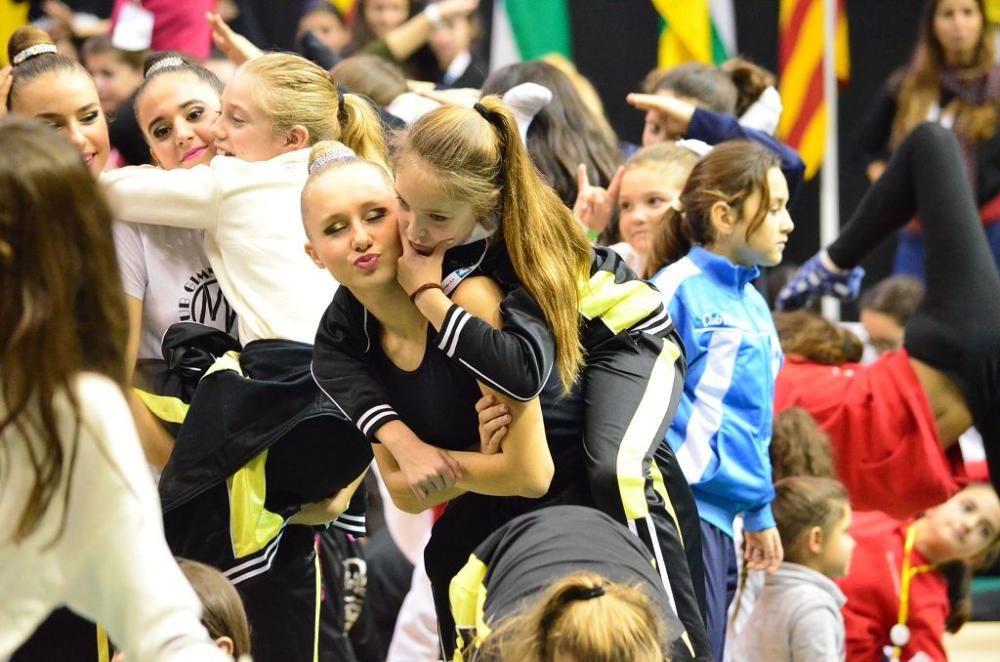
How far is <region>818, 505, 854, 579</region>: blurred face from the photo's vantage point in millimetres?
3732

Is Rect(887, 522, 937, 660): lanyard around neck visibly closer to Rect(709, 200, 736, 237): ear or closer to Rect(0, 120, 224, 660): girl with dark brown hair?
Rect(709, 200, 736, 237): ear

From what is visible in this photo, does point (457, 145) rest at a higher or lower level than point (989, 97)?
higher

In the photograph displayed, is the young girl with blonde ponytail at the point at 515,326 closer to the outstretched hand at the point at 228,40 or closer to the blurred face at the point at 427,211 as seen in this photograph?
the blurred face at the point at 427,211

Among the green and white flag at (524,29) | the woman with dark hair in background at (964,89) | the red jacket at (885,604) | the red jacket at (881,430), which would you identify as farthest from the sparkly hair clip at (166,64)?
the green and white flag at (524,29)

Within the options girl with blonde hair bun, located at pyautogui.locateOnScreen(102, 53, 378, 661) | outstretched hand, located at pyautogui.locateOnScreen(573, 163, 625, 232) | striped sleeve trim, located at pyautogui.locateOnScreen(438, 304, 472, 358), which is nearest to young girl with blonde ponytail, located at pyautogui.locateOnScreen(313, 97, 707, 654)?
striped sleeve trim, located at pyautogui.locateOnScreen(438, 304, 472, 358)

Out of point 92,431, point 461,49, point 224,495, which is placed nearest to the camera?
point 92,431

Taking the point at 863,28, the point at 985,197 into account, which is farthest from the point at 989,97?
the point at 863,28

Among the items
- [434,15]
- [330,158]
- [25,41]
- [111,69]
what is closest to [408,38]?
[434,15]

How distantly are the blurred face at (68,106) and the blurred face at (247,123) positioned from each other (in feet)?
1.06

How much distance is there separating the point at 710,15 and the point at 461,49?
1645 mm

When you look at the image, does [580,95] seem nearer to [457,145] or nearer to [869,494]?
[869,494]

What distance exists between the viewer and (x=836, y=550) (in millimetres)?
3748

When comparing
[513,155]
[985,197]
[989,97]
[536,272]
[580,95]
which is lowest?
[985,197]

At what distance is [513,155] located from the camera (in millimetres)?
2424
